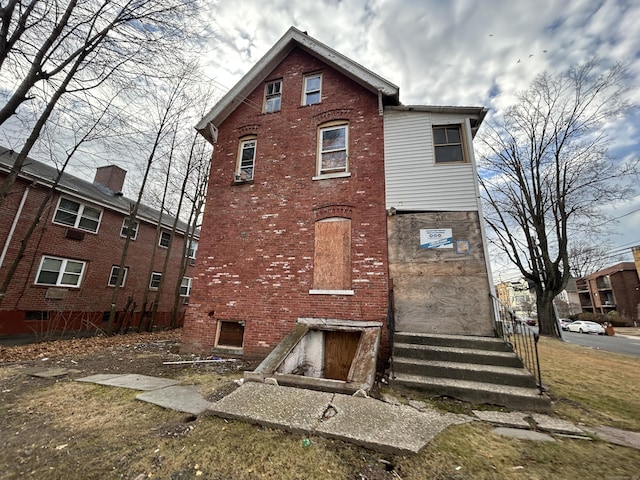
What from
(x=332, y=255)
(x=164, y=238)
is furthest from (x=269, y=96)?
(x=164, y=238)

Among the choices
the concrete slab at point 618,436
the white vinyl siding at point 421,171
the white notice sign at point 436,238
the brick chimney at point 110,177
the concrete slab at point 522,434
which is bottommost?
the concrete slab at point 522,434

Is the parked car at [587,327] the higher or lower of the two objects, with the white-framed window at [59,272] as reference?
lower

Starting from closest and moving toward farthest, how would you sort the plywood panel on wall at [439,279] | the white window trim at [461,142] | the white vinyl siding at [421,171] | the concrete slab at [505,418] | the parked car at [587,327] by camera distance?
1. the concrete slab at [505,418]
2. the plywood panel on wall at [439,279]
3. the white vinyl siding at [421,171]
4. the white window trim at [461,142]
5. the parked car at [587,327]

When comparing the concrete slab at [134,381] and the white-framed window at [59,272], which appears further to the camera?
the white-framed window at [59,272]

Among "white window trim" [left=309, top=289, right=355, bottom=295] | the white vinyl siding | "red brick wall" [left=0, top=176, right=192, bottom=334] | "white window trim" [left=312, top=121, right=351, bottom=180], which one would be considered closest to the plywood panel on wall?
the white vinyl siding

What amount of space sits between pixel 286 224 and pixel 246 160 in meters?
3.20

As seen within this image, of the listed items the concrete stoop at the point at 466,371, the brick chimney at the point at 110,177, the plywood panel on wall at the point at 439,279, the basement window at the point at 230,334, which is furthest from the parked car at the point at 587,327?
the brick chimney at the point at 110,177

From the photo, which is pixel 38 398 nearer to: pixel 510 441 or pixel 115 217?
pixel 510 441

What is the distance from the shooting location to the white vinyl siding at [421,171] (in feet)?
23.9

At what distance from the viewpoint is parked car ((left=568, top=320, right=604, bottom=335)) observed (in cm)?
2989

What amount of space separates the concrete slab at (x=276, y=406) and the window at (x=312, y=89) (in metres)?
8.79

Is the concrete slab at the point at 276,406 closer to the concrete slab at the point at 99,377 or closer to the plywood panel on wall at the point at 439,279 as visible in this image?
the concrete slab at the point at 99,377

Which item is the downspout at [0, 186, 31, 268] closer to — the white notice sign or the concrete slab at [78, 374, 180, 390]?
the concrete slab at [78, 374, 180, 390]

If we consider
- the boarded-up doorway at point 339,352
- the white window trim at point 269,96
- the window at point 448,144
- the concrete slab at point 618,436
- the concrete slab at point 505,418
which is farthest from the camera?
the white window trim at point 269,96
